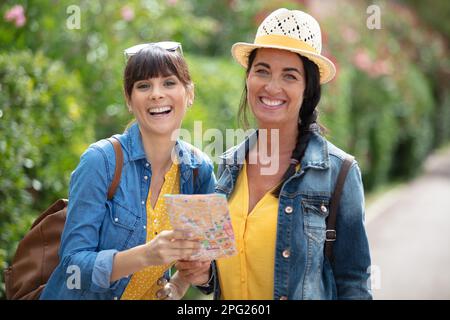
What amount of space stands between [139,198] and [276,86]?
2.29 ft

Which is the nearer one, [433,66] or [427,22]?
[433,66]

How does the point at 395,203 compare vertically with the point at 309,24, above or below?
below

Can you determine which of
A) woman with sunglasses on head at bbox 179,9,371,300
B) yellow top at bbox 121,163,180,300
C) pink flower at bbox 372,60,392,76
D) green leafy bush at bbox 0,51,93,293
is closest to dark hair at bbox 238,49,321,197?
woman with sunglasses on head at bbox 179,9,371,300

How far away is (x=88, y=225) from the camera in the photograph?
95.6 inches

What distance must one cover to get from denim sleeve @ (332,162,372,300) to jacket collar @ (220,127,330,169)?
0.13 meters

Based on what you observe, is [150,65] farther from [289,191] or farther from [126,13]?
[126,13]

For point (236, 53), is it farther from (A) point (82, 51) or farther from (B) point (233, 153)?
(A) point (82, 51)

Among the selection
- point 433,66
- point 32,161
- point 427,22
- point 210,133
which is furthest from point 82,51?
point 427,22

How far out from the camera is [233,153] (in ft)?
8.99

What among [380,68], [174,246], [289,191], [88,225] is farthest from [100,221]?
[380,68]

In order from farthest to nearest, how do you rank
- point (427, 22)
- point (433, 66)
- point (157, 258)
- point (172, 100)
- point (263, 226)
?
point (427, 22) → point (433, 66) → point (172, 100) → point (263, 226) → point (157, 258)

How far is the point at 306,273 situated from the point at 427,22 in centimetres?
1964

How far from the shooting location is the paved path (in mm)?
6625

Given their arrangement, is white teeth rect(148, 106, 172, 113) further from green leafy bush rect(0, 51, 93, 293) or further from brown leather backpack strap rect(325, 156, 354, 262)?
green leafy bush rect(0, 51, 93, 293)
